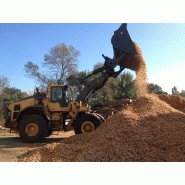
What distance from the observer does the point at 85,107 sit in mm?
7734

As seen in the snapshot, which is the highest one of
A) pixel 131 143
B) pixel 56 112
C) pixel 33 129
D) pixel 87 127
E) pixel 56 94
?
pixel 56 94

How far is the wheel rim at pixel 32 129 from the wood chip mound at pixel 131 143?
194 centimetres

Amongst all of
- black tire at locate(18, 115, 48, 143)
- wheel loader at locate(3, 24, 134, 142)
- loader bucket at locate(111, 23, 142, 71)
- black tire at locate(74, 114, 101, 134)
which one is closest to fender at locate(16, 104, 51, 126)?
wheel loader at locate(3, 24, 134, 142)

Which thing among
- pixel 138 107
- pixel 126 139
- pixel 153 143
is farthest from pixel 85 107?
pixel 153 143

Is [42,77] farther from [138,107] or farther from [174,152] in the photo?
[174,152]

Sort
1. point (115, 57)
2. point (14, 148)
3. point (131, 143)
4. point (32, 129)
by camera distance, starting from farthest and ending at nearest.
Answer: point (115, 57)
point (32, 129)
point (14, 148)
point (131, 143)

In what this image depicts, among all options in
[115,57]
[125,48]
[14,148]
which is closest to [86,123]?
[14,148]

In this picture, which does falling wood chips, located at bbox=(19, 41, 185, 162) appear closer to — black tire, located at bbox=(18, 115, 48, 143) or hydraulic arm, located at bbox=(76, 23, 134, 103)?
black tire, located at bbox=(18, 115, 48, 143)

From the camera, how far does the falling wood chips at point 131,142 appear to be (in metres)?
4.17

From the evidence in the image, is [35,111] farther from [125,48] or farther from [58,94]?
[125,48]

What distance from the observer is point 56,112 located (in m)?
7.66

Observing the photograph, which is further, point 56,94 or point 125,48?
point 125,48

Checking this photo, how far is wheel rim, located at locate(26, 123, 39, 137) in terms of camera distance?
23.6ft

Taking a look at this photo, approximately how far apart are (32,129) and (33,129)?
4cm
